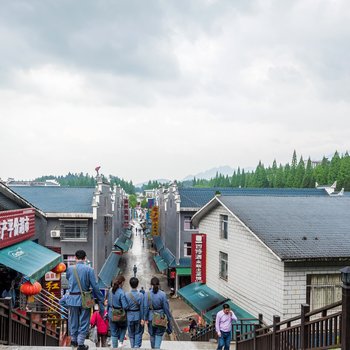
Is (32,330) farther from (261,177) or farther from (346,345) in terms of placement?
(261,177)

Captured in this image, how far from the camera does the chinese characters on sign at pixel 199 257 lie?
76.6 feet

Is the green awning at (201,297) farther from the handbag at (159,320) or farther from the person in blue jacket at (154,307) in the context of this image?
the handbag at (159,320)

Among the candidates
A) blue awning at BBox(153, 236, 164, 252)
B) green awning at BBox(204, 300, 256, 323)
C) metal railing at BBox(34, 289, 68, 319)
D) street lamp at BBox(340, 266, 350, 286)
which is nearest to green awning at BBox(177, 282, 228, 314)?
green awning at BBox(204, 300, 256, 323)

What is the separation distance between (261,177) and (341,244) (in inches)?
4345

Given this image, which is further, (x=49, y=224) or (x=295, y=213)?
(x=49, y=224)

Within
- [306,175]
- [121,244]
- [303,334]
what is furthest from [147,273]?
[306,175]

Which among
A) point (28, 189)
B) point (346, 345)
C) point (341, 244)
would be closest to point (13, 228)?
point (346, 345)

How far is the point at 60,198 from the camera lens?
31266mm

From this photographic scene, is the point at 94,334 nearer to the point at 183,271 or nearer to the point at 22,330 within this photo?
the point at 22,330

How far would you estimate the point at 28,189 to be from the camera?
33688 millimetres

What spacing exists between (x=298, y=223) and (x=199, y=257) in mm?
7692

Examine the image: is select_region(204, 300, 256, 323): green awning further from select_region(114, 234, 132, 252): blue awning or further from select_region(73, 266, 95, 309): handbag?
select_region(114, 234, 132, 252): blue awning

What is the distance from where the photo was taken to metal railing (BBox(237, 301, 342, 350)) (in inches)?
270

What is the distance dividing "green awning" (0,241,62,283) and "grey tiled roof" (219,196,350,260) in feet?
27.6
